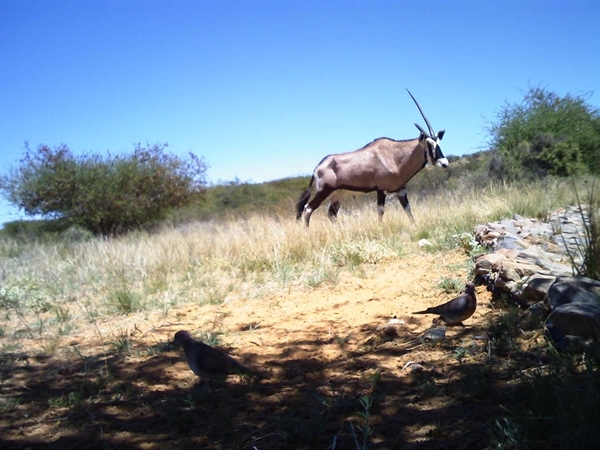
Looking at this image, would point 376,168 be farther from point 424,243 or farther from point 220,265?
point 220,265

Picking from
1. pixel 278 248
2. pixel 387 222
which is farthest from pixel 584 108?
pixel 278 248

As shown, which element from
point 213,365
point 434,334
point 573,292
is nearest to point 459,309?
point 434,334

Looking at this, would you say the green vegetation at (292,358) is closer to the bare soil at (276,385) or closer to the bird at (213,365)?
the bare soil at (276,385)

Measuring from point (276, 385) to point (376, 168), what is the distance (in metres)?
7.74

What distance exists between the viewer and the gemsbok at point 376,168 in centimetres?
1023

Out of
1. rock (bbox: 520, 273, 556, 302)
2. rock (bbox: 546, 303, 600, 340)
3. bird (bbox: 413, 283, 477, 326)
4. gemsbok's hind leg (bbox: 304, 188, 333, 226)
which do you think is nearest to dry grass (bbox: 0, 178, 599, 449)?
bird (bbox: 413, 283, 477, 326)

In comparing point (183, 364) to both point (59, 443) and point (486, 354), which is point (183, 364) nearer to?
point (59, 443)

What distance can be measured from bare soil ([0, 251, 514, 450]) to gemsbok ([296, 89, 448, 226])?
18.4ft

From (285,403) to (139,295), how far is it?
3.25 meters

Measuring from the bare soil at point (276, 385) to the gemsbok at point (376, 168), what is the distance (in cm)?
560

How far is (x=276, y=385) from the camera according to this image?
308 centimetres

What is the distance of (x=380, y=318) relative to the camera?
13.8 feet

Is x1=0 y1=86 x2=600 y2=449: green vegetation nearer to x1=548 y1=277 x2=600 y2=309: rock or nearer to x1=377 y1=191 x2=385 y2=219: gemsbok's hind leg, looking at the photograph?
x1=548 y1=277 x2=600 y2=309: rock

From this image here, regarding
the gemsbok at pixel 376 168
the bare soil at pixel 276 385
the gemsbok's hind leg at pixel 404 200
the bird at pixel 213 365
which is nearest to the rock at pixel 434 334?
the bare soil at pixel 276 385
